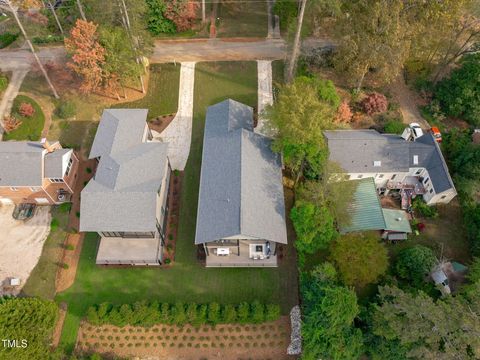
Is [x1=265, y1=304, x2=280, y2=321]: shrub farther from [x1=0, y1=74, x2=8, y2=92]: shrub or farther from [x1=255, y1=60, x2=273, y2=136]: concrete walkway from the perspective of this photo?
[x1=0, y1=74, x2=8, y2=92]: shrub

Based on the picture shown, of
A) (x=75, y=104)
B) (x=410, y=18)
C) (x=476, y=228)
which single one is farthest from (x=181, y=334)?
(x=410, y=18)

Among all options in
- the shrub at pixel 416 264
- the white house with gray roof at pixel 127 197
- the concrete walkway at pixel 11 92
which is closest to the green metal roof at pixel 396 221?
the shrub at pixel 416 264

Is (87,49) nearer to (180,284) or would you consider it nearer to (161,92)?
(161,92)

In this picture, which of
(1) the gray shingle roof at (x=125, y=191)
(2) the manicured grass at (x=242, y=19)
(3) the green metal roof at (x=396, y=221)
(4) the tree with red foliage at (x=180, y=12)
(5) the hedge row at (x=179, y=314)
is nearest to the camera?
(5) the hedge row at (x=179, y=314)

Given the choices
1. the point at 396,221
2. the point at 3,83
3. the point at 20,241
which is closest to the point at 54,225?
the point at 20,241

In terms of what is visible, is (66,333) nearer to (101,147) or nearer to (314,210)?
(101,147)

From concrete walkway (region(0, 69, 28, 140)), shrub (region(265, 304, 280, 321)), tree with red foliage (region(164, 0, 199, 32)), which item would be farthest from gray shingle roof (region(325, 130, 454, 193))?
concrete walkway (region(0, 69, 28, 140))

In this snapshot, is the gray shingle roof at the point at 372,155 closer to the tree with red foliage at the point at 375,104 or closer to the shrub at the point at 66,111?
the tree with red foliage at the point at 375,104
